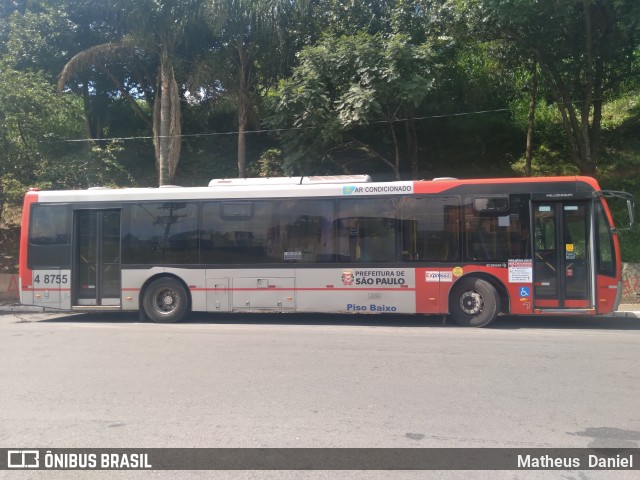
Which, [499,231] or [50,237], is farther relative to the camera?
[50,237]

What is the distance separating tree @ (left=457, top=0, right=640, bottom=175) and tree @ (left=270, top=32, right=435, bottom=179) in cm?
228

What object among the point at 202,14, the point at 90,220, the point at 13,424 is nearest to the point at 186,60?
the point at 202,14

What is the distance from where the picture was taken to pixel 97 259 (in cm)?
1273

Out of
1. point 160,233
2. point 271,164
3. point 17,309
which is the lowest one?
point 17,309

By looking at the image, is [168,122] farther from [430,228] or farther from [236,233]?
[430,228]

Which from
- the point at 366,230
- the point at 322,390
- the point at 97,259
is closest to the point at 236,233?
the point at 366,230

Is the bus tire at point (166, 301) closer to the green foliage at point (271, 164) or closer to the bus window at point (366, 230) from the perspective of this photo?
the bus window at point (366, 230)

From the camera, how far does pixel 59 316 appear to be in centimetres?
1427

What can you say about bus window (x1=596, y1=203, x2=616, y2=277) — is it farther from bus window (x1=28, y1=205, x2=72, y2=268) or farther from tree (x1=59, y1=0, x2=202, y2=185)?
tree (x1=59, y1=0, x2=202, y2=185)

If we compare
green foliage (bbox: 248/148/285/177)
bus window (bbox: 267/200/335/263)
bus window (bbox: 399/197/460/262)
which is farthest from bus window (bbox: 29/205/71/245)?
green foliage (bbox: 248/148/285/177)

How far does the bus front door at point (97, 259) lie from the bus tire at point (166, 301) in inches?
30.9

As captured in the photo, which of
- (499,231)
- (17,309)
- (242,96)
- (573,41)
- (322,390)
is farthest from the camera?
(242,96)

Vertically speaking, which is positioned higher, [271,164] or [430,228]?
[271,164]

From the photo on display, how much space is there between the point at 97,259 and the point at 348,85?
8943 millimetres
